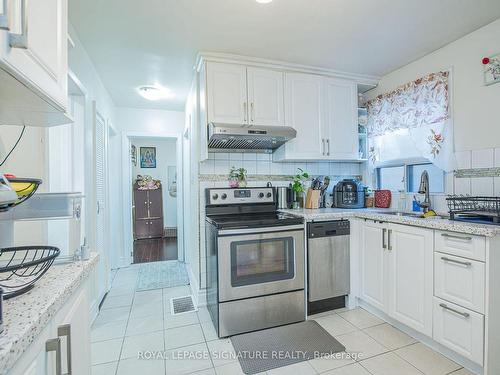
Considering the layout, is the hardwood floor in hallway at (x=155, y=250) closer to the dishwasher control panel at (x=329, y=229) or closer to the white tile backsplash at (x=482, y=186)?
the dishwasher control panel at (x=329, y=229)

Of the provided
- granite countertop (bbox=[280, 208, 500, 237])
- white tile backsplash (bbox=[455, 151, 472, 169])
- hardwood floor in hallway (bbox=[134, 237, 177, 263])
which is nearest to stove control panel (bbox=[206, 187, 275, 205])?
granite countertop (bbox=[280, 208, 500, 237])

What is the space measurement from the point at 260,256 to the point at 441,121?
198cm

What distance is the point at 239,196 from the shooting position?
266 cm

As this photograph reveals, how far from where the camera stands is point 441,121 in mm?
2309

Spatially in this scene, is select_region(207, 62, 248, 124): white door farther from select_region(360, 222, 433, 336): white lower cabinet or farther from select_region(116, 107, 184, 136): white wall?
select_region(116, 107, 184, 136): white wall

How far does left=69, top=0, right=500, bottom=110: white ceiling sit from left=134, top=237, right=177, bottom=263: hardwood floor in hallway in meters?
2.85

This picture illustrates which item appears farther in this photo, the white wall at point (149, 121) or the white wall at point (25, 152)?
the white wall at point (149, 121)

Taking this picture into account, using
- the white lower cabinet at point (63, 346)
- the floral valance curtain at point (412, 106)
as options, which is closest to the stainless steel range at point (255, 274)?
the white lower cabinet at point (63, 346)

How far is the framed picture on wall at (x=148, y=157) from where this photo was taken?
20.4 ft

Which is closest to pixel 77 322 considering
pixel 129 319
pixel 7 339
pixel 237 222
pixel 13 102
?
pixel 7 339

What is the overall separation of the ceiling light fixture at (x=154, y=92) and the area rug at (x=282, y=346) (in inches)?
110

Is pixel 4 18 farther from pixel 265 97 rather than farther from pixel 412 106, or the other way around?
pixel 412 106

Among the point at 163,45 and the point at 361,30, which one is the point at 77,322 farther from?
the point at 361,30

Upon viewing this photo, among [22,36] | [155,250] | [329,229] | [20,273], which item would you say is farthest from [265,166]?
[155,250]
